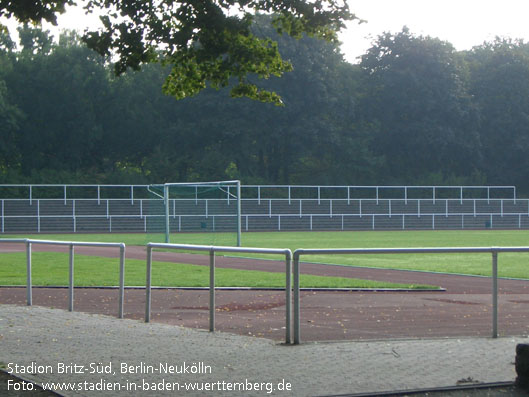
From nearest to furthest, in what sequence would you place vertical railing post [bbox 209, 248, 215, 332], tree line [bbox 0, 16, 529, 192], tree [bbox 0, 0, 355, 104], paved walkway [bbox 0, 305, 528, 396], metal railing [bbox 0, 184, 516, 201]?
paved walkway [bbox 0, 305, 528, 396]
vertical railing post [bbox 209, 248, 215, 332]
tree [bbox 0, 0, 355, 104]
metal railing [bbox 0, 184, 516, 201]
tree line [bbox 0, 16, 529, 192]

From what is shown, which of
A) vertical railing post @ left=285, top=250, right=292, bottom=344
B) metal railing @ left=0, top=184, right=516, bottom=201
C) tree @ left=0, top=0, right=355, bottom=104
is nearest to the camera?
vertical railing post @ left=285, top=250, right=292, bottom=344

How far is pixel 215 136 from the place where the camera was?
72188mm

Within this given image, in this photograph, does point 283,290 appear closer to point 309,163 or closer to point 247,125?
point 247,125

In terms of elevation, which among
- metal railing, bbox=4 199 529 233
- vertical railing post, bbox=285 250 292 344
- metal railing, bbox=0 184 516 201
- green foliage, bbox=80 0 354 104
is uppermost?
green foliage, bbox=80 0 354 104

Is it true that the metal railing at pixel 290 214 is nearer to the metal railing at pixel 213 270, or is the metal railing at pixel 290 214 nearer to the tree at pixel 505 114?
the tree at pixel 505 114

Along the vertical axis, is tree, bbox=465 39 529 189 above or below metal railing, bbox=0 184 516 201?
above

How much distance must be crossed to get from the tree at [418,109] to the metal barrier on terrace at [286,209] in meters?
7.07

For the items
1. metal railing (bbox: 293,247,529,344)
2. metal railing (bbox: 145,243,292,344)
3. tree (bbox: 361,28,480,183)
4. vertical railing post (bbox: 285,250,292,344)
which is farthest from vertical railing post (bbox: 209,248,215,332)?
tree (bbox: 361,28,480,183)

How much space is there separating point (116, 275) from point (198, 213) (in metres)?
23.1

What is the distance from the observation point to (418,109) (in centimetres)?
7625

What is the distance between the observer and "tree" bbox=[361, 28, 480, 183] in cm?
7600

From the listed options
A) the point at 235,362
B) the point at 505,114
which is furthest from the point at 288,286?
the point at 505,114

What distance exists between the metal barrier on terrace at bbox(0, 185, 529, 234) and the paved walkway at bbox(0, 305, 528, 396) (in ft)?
116

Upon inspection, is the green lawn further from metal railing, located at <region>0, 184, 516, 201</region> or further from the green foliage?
metal railing, located at <region>0, 184, 516, 201</region>
